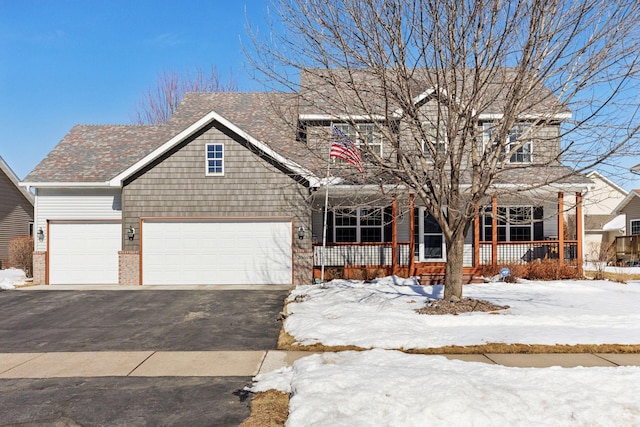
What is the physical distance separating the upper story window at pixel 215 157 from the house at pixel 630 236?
19552 millimetres

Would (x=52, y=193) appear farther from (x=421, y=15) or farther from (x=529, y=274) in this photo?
(x=529, y=274)

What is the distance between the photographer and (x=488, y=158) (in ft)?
33.1

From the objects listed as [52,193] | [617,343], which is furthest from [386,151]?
[52,193]

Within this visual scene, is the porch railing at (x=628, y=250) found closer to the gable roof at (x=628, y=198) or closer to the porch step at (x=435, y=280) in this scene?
the gable roof at (x=628, y=198)

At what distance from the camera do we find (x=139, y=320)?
34.5 ft

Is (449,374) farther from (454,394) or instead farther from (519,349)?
(519,349)

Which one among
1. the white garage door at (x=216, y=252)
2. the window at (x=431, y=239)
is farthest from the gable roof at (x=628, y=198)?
the white garage door at (x=216, y=252)

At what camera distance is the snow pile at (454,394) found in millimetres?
4637

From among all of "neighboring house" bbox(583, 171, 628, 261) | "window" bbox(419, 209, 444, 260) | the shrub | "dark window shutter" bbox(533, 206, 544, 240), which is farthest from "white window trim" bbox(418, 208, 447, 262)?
the shrub

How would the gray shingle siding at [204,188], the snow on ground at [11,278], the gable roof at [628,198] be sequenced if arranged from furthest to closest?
the gable roof at [628,198] < the gray shingle siding at [204,188] < the snow on ground at [11,278]

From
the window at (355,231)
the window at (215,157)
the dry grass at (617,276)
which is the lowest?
the dry grass at (617,276)

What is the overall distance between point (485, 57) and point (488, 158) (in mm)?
2067

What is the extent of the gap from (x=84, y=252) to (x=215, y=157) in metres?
5.78

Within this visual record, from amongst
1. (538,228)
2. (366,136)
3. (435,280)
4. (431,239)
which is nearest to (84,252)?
(366,136)
